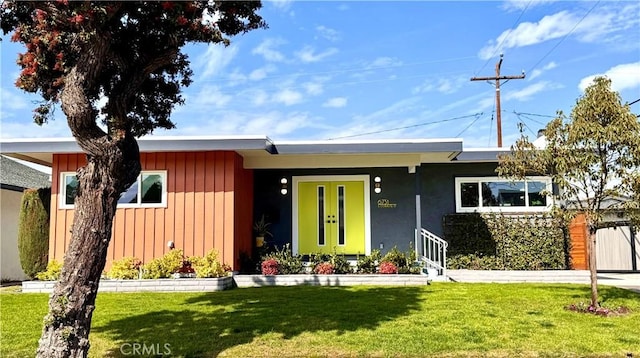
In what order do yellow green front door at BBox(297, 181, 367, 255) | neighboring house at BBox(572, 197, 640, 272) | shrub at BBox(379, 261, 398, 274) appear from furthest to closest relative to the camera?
1. neighboring house at BBox(572, 197, 640, 272)
2. yellow green front door at BBox(297, 181, 367, 255)
3. shrub at BBox(379, 261, 398, 274)

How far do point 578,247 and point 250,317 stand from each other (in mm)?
8260

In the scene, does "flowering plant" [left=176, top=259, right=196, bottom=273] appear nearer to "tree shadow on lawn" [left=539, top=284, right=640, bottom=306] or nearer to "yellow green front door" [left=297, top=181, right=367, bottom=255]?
"yellow green front door" [left=297, top=181, right=367, bottom=255]

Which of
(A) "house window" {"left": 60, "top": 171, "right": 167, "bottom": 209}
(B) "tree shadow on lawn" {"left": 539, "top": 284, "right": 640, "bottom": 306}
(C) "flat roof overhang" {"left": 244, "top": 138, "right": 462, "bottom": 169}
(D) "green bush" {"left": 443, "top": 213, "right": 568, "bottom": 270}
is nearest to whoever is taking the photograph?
(B) "tree shadow on lawn" {"left": 539, "top": 284, "right": 640, "bottom": 306}

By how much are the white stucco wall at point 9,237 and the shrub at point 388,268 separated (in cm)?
889

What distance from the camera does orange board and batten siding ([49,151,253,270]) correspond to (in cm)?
970

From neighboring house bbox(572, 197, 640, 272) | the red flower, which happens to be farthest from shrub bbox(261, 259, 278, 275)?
neighboring house bbox(572, 197, 640, 272)

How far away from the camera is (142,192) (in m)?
10.0

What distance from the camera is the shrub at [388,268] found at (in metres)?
9.46

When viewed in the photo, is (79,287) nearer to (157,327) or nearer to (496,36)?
(157,327)

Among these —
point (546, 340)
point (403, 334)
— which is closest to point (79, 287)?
point (403, 334)

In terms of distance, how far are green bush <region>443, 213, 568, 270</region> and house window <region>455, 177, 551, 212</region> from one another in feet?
1.63

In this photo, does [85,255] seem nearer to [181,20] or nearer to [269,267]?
[181,20]

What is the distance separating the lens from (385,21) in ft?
34.7

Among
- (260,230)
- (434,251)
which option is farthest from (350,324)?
(260,230)
